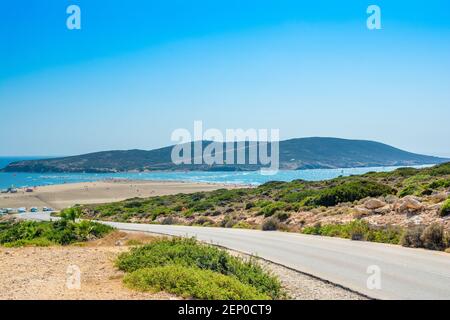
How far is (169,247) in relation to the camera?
13.0 meters

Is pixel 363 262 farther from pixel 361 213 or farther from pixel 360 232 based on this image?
pixel 361 213

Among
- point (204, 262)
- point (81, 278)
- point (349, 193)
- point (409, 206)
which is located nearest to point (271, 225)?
point (349, 193)

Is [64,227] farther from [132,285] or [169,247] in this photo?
[132,285]

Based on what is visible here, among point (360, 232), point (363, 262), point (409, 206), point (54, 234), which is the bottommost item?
point (54, 234)

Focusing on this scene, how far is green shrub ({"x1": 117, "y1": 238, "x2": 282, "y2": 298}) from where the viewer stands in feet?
32.4

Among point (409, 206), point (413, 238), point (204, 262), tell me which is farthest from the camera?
point (409, 206)

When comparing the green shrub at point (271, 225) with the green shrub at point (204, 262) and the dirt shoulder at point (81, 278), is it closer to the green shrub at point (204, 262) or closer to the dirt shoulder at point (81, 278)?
the dirt shoulder at point (81, 278)

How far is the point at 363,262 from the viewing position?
1270 centimetres

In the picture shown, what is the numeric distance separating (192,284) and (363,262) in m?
6.26

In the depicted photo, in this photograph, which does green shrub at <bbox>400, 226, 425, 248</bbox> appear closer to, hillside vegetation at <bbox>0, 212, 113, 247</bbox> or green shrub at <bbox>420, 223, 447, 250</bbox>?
green shrub at <bbox>420, 223, 447, 250</bbox>

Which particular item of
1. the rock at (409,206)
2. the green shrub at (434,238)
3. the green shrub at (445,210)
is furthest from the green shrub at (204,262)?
the rock at (409,206)

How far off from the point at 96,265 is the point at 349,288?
293 inches

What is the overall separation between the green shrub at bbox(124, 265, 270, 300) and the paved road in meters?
2.82

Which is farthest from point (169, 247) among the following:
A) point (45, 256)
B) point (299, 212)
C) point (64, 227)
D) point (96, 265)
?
point (299, 212)
